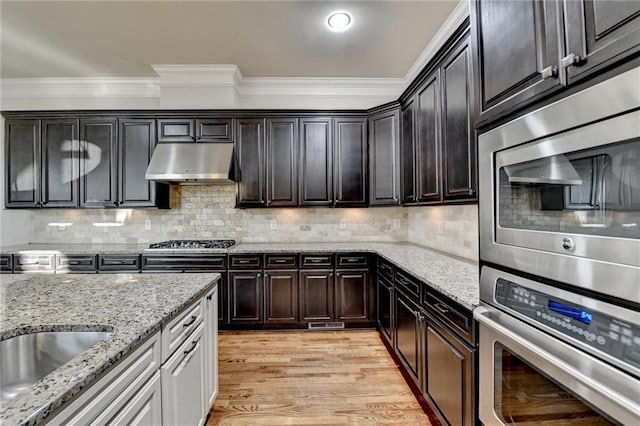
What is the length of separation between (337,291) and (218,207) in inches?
74.4

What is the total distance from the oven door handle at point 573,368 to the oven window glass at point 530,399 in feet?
0.14

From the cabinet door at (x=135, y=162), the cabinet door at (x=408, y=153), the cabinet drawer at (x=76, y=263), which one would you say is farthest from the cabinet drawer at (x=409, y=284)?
the cabinet drawer at (x=76, y=263)

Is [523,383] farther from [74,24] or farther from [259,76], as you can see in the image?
[74,24]

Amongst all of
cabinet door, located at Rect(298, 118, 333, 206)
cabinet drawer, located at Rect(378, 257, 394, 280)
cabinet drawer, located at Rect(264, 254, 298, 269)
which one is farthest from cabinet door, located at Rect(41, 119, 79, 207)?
cabinet drawer, located at Rect(378, 257, 394, 280)

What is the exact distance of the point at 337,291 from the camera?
356 centimetres

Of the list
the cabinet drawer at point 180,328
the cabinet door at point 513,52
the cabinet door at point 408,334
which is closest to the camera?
the cabinet door at point 513,52

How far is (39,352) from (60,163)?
3.55 m

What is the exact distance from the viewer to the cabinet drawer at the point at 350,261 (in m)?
3.54

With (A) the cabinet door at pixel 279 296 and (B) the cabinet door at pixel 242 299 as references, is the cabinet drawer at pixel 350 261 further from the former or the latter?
(B) the cabinet door at pixel 242 299

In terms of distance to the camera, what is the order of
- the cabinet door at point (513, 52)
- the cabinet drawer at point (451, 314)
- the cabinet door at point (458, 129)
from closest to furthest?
1. the cabinet door at point (513, 52)
2. the cabinet drawer at point (451, 314)
3. the cabinet door at point (458, 129)

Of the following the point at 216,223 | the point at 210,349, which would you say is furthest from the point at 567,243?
the point at 216,223

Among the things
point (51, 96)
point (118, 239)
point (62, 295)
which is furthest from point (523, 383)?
point (51, 96)

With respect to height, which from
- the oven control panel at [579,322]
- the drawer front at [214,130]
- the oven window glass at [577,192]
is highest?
the drawer front at [214,130]

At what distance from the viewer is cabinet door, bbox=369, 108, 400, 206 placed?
357cm
